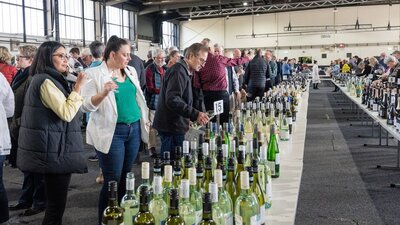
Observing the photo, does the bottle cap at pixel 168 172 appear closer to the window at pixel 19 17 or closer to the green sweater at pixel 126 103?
the green sweater at pixel 126 103

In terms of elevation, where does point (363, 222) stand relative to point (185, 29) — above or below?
below

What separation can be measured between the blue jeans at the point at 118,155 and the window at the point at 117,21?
15.8 metres

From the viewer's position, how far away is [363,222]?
3.22 meters

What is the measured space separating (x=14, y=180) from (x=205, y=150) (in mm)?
3535

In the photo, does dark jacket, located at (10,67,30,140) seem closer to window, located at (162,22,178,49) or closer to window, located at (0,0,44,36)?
window, located at (0,0,44,36)

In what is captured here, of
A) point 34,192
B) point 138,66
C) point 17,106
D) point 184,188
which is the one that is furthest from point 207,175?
point 138,66

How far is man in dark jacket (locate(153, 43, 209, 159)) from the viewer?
8.70 feet

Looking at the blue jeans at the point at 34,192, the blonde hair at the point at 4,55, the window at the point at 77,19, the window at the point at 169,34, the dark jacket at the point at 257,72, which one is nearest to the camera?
the blue jeans at the point at 34,192

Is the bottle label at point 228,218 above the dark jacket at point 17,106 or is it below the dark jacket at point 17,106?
below

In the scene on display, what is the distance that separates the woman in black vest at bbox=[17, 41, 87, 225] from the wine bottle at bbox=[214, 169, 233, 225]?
1.01m

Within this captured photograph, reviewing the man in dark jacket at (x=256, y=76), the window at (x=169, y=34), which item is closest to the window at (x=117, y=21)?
the window at (x=169, y=34)

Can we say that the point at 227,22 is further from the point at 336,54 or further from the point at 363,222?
the point at 363,222

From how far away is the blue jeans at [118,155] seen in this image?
2234mm

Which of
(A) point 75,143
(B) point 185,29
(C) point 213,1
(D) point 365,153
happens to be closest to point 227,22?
(B) point 185,29
